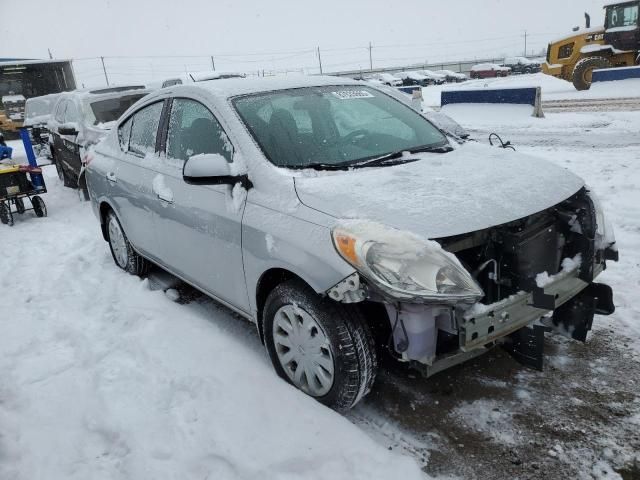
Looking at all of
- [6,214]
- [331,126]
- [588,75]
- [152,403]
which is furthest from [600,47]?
[152,403]

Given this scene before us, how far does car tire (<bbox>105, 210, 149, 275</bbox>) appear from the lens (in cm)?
468

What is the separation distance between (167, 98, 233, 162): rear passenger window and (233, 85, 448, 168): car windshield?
0.21 meters

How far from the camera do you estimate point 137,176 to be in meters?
4.04

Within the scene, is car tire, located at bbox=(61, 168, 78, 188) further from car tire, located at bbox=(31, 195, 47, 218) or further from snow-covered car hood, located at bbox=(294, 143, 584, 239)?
snow-covered car hood, located at bbox=(294, 143, 584, 239)

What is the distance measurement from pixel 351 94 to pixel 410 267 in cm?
195

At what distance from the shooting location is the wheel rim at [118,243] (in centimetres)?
477

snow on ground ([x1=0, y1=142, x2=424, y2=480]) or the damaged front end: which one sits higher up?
the damaged front end

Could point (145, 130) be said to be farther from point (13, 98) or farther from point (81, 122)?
point (13, 98)

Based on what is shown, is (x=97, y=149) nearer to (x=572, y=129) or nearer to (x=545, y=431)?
(x=545, y=431)

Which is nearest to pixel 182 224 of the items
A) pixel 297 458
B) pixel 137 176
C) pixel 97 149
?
pixel 137 176

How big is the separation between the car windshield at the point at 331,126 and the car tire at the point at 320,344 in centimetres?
82

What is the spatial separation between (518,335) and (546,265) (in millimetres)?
418

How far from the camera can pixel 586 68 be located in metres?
17.8

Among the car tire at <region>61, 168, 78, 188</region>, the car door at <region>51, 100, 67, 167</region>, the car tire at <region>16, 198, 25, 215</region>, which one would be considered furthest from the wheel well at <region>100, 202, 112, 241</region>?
the car door at <region>51, 100, 67, 167</region>
